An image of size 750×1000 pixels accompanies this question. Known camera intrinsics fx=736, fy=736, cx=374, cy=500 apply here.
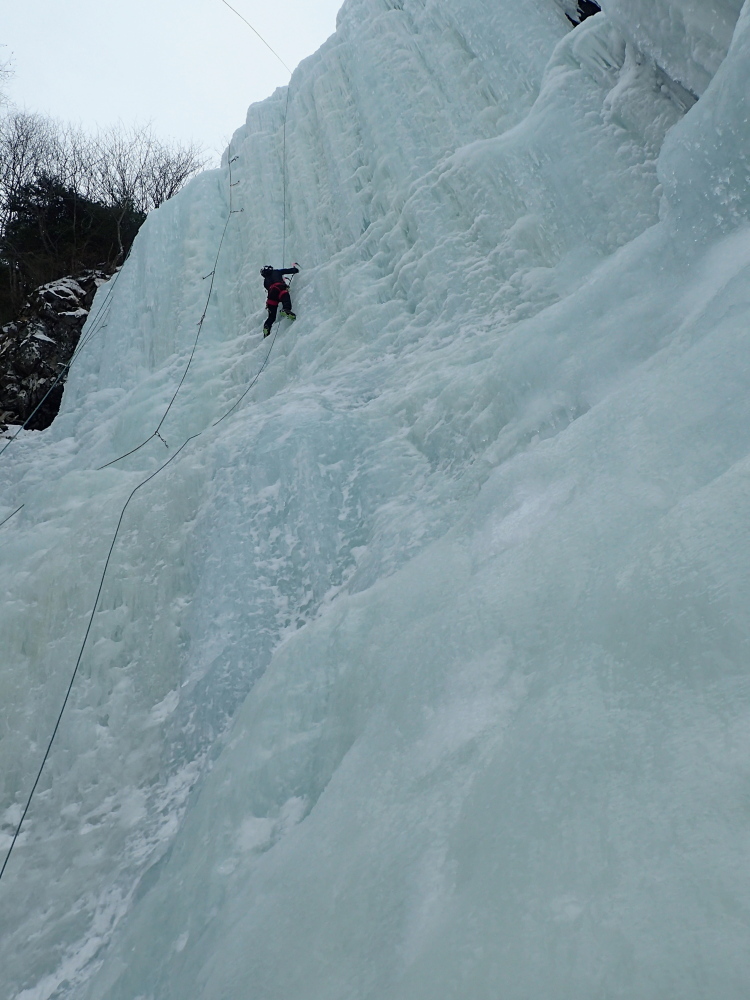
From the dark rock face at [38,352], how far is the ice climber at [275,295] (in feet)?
13.1

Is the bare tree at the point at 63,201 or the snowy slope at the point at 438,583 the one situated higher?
the bare tree at the point at 63,201

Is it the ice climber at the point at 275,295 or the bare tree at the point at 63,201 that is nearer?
the ice climber at the point at 275,295

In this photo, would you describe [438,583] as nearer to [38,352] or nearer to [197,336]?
[197,336]

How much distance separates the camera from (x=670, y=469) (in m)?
2.01

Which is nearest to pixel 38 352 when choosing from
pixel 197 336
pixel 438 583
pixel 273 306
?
pixel 197 336

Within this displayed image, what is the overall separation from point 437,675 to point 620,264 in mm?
2045

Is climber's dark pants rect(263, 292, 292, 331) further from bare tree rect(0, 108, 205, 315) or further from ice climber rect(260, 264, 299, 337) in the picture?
bare tree rect(0, 108, 205, 315)

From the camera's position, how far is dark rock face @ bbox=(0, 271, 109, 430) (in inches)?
325

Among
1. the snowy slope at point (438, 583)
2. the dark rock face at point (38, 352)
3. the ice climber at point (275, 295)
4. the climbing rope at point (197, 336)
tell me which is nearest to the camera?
the snowy slope at point (438, 583)

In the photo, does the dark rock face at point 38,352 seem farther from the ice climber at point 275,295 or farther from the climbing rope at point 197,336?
the ice climber at point 275,295

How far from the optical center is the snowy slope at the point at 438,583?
4.62ft

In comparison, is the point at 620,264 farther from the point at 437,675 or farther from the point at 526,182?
the point at 437,675

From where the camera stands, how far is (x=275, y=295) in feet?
17.4

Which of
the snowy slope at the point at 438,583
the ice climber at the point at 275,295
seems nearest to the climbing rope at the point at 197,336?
the snowy slope at the point at 438,583
